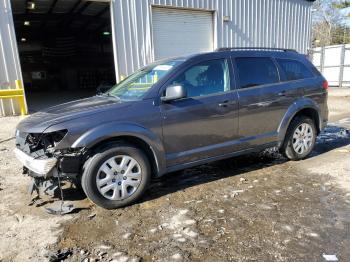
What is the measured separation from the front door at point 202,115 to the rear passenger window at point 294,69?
118 cm

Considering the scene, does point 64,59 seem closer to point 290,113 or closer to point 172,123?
point 290,113

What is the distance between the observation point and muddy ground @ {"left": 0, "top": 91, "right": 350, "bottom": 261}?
284cm

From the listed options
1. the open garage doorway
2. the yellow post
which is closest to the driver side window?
the yellow post

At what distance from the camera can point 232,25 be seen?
13.6 m

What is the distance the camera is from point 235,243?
9.61 ft

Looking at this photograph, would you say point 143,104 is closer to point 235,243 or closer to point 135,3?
point 235,243

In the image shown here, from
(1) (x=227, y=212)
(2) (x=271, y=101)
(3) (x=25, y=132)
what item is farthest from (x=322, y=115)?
(3) (x=25, y=132)

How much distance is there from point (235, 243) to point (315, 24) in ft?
158

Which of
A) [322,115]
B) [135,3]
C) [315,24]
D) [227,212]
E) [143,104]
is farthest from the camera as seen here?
[315,24]

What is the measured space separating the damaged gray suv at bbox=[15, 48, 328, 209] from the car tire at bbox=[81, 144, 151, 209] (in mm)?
12

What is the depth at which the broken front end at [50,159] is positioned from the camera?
3402 millimetres

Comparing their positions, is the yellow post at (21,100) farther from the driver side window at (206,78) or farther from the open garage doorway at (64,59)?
the open garage doorway at (64,59)

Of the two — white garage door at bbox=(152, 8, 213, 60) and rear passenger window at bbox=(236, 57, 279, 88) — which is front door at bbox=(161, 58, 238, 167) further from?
white garage door at bbox=(152, 8, 213, 60)

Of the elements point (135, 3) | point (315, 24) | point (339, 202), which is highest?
point (315, 24)
